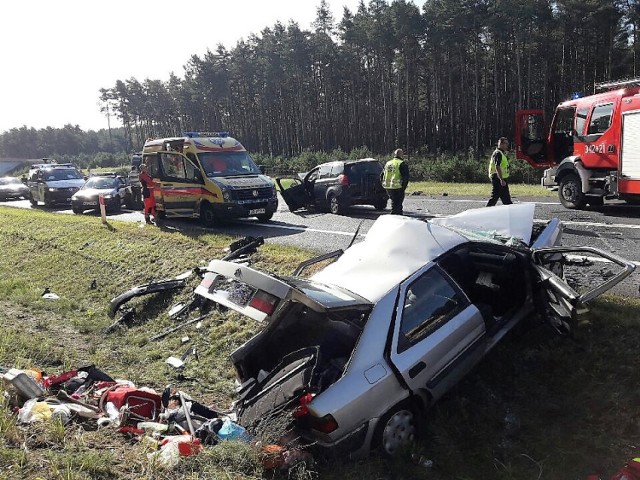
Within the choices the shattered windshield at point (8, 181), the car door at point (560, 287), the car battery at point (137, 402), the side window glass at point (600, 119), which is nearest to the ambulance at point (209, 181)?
the side window glass at point (600, 119)

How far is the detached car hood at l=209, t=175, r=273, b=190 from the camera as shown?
44.1 feet

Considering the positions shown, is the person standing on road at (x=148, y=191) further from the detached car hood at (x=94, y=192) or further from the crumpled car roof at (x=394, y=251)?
the crumpled car roof at (x=394, y=251)

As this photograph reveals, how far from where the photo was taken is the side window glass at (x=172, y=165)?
46.3 feet

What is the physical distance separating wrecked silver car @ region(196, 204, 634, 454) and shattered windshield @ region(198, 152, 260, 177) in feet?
29.7

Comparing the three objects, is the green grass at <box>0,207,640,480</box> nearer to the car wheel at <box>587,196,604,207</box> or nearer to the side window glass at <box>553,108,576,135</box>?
the car wheel at <box>587,196,604,207</box>

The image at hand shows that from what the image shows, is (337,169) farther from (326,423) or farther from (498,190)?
(326,423)

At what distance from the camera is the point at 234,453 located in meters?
3.73

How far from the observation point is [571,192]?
12.8m

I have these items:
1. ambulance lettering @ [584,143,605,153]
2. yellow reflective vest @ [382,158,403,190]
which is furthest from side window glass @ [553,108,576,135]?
yellow reflective vest @ [382,158,403,190]

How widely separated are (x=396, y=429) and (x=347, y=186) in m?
10.9

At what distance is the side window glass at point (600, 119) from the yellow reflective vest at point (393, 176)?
472 centimetres

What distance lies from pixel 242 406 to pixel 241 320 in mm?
3229

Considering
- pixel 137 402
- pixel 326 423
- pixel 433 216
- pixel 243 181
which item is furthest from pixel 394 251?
pixel 243 181

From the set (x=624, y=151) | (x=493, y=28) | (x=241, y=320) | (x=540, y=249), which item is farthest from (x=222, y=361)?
(x=493, y=28)
